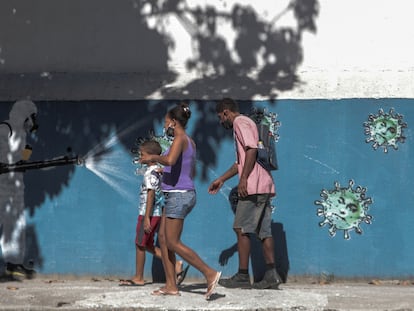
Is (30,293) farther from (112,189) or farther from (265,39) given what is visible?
(265,39)

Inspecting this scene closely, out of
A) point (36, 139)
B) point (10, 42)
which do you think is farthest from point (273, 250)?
point (10, 42)

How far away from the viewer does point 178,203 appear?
950cm

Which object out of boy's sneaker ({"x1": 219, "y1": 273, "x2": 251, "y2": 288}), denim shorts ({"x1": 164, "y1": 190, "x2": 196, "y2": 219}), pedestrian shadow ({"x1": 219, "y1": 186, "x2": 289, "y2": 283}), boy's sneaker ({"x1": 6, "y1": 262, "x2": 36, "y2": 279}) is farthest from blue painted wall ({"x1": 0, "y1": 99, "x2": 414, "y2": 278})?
denim shorts ({"x1": 164, "y1": 190, "x2": 196, "y2": 219})

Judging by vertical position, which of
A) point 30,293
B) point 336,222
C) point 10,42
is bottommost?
point 30,293

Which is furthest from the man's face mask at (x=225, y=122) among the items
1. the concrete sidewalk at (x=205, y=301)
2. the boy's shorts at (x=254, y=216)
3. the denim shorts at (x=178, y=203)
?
the concrete sidewalk at (x=205, y=301)

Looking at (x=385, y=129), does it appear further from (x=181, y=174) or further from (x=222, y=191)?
(x=181, y=174)

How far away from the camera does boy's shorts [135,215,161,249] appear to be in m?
10.5

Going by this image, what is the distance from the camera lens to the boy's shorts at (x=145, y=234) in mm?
10539

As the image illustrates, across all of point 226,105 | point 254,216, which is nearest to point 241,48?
point 226,105

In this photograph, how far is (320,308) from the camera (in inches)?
362

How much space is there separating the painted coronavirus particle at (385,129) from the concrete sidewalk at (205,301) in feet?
4.59

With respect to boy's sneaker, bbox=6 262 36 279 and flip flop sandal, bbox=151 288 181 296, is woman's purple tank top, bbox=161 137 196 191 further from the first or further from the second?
boy's sneaker, bbox=6 262 36 279

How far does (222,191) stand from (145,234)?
947 millimetres

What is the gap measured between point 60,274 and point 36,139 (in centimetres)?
143
